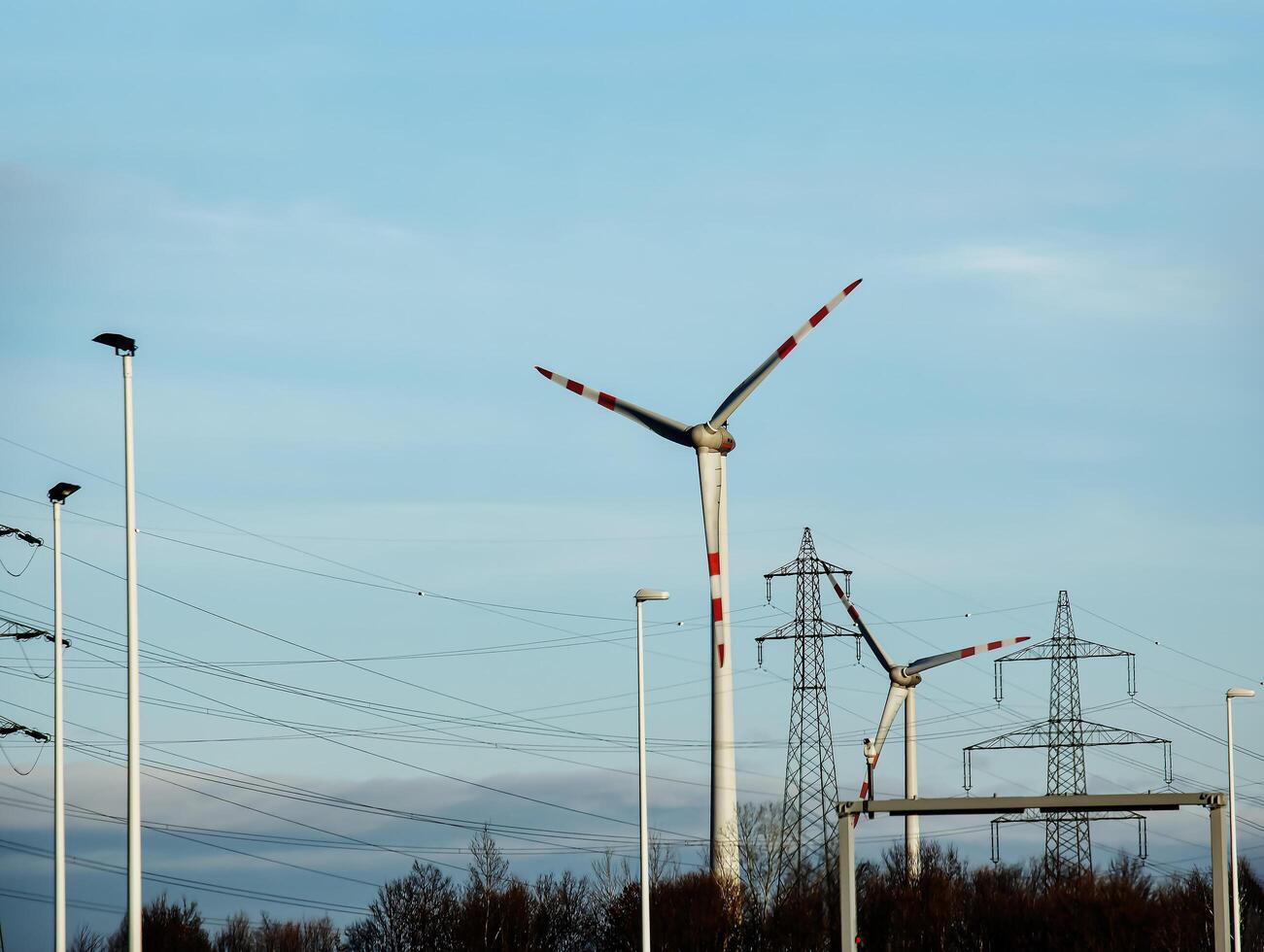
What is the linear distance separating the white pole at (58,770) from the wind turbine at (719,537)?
22887mm

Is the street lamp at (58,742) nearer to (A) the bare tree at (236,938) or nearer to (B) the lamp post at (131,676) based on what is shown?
(B) the lamp post at (131,676)

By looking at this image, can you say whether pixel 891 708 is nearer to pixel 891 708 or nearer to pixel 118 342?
pixel 891 708

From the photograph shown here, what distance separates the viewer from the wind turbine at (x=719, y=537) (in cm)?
5950

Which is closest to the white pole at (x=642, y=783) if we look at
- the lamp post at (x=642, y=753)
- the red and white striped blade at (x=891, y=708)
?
the lamp post at (x=642, y=753)

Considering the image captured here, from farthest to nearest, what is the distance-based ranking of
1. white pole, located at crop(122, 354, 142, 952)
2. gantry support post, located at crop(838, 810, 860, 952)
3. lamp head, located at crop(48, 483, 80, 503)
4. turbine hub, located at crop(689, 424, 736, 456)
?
turbine hub, located at crop(689, 424, 736, 456)
gantry support post, located at crop(838, 810, 860, 952)
lamp head, located at crop(48, 483, 80, 503)
white pole, located at crop(122, 354, 142, 952)

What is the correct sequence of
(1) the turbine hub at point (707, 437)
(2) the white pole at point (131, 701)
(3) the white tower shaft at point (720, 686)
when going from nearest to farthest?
1. (2) the white pole at point (131, 701)
2. (3) the white tower shaft at point (720, 686)
3. (1) the turbine hub at point (707, 437)

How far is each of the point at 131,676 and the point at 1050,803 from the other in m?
23.9

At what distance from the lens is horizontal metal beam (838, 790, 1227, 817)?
4381 centimetres

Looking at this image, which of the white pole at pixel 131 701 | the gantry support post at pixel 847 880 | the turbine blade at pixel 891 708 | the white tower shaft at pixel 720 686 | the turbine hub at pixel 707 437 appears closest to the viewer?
the white pole at pixel 131 701

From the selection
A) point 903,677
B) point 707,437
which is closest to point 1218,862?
point 707,437

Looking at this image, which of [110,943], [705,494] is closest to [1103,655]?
[705,494]

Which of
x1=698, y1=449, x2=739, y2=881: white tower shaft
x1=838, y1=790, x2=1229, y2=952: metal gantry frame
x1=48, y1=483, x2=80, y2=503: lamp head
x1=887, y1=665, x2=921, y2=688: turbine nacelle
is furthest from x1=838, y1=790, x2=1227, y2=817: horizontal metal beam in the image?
x1=887, y1=665, x2=921, y2=688: turbine nacelle

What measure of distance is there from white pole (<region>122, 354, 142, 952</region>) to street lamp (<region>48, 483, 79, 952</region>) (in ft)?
20.5

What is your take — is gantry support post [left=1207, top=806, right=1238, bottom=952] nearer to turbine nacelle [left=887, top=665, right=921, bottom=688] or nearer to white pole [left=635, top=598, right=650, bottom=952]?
white pole [left=635, top=598, right=650, bottom=952]
